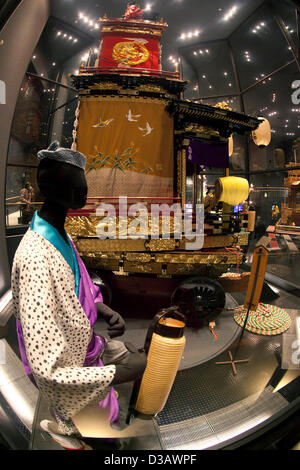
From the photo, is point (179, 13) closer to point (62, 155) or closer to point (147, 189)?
point (62, 155)

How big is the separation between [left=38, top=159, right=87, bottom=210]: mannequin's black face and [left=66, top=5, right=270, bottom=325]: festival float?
176cm

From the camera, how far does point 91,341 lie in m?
1.10

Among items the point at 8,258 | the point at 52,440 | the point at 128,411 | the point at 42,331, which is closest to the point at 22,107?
the point at 8,258

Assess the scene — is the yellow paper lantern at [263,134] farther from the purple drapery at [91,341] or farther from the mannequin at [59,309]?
the purple drapery at [91,341]

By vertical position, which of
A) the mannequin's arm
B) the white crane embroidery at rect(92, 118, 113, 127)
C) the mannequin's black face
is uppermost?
the white crane embroidery at rect(92, 118, 113, 127)

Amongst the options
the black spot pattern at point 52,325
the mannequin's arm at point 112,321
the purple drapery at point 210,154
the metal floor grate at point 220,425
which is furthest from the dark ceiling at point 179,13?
the purple drapery at point 210,154

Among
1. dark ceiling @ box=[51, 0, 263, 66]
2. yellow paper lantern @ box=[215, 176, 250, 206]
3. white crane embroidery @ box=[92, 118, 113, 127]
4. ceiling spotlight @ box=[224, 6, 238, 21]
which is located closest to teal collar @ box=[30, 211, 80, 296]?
dark ceiling @ box=[51, 0, 263, 66]

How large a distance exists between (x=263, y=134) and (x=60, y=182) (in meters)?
4.41

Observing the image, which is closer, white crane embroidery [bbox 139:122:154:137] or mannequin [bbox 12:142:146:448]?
mannequin [bbox 12:142:146:448]

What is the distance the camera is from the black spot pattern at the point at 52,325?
0.69m

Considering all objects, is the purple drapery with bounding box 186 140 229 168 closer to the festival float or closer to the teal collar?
the festival float

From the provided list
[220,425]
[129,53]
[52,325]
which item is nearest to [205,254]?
[220,425]

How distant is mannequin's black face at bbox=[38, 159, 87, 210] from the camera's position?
0.88 metres
